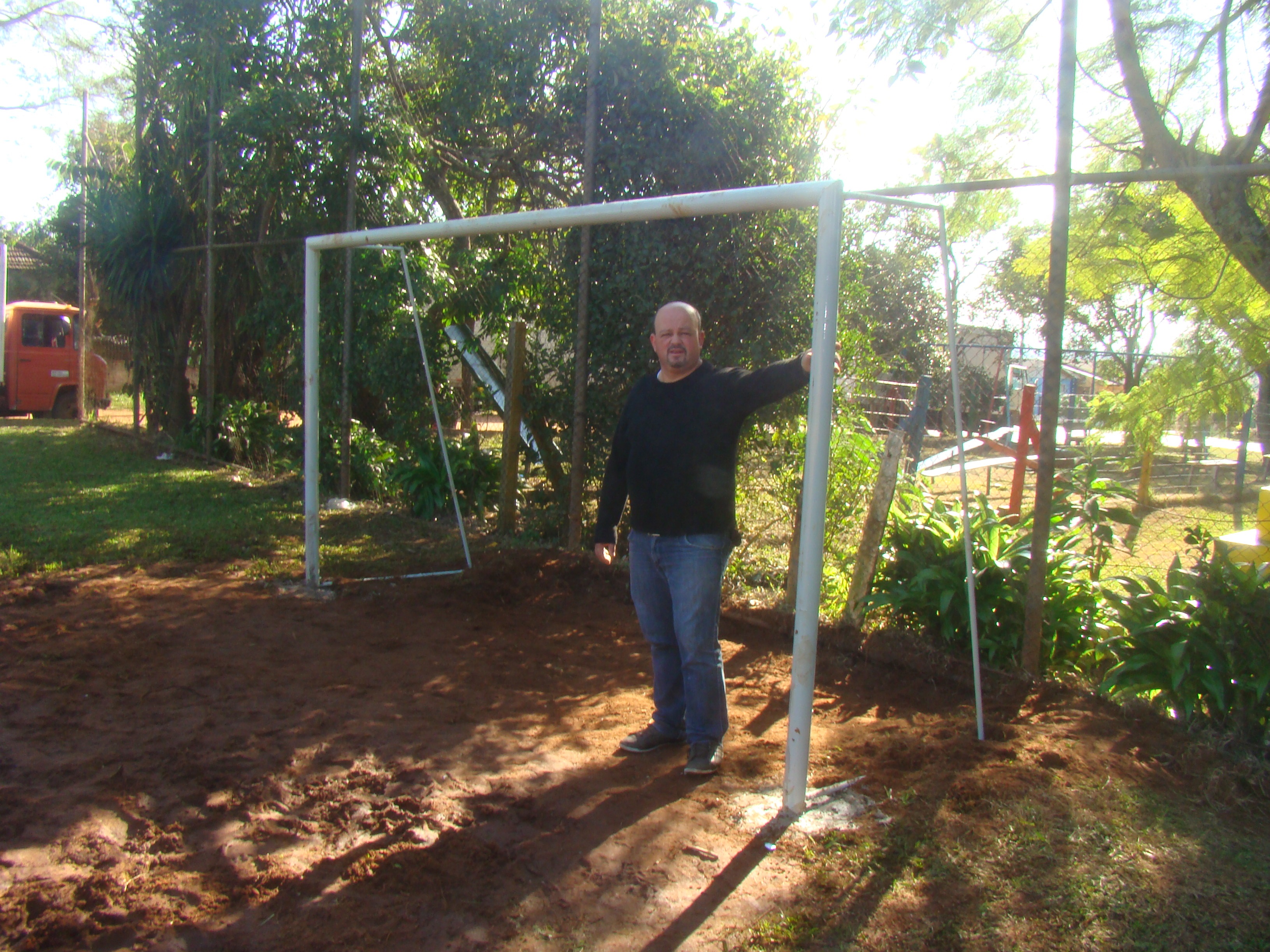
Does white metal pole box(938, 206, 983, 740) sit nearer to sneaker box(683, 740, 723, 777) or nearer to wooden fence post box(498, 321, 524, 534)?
sneaker box(683, 740, 723, 777)

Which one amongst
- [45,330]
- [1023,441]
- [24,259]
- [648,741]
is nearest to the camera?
[648,741]

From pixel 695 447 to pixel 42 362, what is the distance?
20.3 m

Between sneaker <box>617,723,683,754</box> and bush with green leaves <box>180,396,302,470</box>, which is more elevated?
bush with green leaves <box>180,396,302,470</box>

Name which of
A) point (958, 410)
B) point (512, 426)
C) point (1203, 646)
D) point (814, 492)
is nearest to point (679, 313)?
point (814, 492)

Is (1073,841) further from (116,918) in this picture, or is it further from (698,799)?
(116,918)

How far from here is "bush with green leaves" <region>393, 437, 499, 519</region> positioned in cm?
899

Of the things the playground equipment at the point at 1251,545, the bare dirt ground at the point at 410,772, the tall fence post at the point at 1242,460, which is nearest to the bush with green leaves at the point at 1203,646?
the bare dirt ground at the point at 410,772

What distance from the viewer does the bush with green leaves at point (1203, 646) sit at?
3.87m

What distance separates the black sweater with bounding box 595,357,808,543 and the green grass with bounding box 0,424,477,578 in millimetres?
3790

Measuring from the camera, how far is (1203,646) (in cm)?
401

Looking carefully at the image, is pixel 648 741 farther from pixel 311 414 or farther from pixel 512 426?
pixel 512 426

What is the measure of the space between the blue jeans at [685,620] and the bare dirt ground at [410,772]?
0.23m

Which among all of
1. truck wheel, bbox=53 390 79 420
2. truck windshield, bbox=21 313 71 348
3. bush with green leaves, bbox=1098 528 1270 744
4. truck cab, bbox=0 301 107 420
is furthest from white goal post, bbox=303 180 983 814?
truck wheel, bbox=53 390 79 420

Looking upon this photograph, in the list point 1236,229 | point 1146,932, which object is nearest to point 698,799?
point 1146,932
